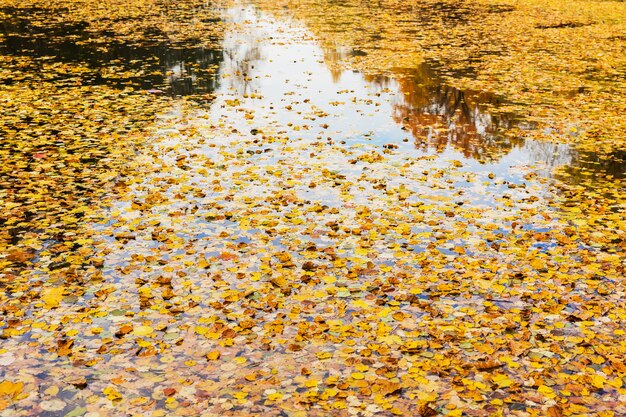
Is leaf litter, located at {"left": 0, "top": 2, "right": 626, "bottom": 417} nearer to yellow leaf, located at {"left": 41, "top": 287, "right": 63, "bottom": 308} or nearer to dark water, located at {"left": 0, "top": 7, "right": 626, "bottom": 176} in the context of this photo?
yellow leaf, located at {"left": 41, "top": 287, "right": 63, "bottom": 308}

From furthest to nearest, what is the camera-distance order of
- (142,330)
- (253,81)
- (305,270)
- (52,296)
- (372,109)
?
(253,81), (372,109), (305,270), (52,296), (142,330)

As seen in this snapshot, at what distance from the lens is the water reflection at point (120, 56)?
17.7 m

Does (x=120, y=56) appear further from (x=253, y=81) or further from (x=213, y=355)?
(x=213, y=355)

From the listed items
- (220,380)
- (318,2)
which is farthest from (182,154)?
(318,2)

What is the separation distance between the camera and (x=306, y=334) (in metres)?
6.36

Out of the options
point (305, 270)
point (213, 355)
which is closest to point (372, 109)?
point (305, 270)

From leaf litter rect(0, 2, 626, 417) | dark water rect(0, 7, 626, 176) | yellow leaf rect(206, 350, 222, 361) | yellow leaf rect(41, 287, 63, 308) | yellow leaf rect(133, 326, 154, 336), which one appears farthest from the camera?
dark water rect(0, 7, 626, 176)

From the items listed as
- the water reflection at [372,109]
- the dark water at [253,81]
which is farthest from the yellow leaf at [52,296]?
the dark water at [253,81]

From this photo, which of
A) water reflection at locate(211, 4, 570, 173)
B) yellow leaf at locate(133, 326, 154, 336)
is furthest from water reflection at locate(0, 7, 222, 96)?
yellow leaf at locate(133, 326, 154, 336)

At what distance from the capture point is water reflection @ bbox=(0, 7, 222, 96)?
17672 millimetres

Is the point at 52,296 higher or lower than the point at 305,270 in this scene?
lower

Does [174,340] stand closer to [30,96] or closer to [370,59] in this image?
[30,96]

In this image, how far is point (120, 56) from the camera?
69.3 feet

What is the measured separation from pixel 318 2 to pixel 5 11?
19265 millimetres
